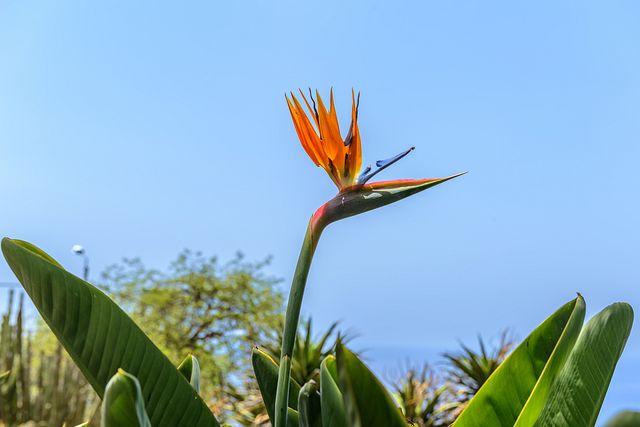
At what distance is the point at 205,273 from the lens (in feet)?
38.4

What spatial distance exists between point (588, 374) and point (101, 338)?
669mm

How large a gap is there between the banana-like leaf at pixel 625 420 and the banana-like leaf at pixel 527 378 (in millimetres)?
204

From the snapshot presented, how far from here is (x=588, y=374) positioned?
1.02 meters

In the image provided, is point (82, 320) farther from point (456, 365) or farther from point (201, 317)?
point (201, 317)

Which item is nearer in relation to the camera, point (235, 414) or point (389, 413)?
point (389, 413)

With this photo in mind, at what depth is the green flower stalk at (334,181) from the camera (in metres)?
1.07

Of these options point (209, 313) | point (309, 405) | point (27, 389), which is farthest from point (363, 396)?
point (209, 313)

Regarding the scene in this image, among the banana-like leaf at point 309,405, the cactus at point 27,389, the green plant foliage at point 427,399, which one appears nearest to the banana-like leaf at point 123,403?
the banana-like leaf at point 309,405

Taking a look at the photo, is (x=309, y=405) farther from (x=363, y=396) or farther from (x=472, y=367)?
(x=472, y=367)

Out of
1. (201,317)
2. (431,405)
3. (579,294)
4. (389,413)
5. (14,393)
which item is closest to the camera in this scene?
(389,413)

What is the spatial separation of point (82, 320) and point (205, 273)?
10734 mm

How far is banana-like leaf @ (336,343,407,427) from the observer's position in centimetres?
89

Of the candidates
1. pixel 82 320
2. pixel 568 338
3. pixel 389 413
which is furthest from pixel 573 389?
pixel 82 320

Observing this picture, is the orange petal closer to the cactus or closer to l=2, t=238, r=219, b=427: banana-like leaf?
l=2, t=238, r=219, b=427: banana-like leaf
